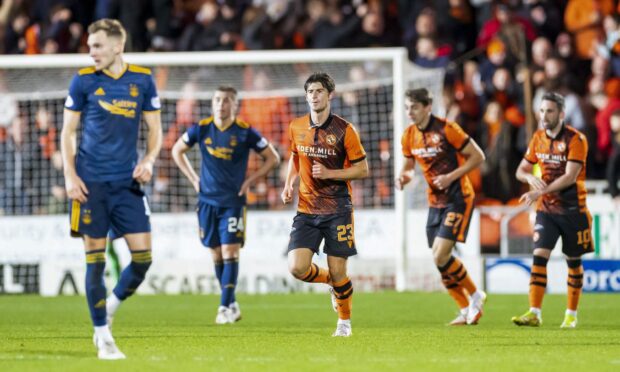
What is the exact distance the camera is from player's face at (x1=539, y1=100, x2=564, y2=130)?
11.0 m

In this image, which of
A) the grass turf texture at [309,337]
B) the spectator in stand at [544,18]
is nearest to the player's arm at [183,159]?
the grass turf texture at [309,337]

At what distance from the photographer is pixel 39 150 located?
17.8 metres

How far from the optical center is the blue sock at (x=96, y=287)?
25.2ft

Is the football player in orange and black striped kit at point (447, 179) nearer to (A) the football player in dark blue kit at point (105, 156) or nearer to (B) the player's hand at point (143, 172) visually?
(A) the football player in dark blue kit at point (105, 156)

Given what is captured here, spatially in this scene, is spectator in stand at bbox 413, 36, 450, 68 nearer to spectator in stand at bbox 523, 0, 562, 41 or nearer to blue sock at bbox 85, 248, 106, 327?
spectator in stand at bbox 523, 0, 562, 41

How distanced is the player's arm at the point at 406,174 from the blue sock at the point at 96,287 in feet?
12.8

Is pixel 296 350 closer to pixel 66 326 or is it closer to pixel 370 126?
pixel 66 326

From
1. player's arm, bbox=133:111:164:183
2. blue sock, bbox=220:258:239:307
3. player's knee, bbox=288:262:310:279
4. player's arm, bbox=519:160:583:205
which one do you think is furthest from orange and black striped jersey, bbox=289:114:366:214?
blue sock, bbox=220:258:239:307

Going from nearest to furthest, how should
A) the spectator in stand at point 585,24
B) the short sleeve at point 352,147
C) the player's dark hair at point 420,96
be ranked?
1. the short sleeve at point 352,147
2. the player's dark hair at point 420,96
3. the spectator in stand at point 585,24

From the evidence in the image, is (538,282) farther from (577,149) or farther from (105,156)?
(105,156)

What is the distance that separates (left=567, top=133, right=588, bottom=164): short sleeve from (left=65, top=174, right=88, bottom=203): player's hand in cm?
492

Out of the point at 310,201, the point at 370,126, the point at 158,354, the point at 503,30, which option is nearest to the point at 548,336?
the point at 310,201

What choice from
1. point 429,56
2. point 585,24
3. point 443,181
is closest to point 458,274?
point 443,181

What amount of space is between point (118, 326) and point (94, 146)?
360 centimetres
